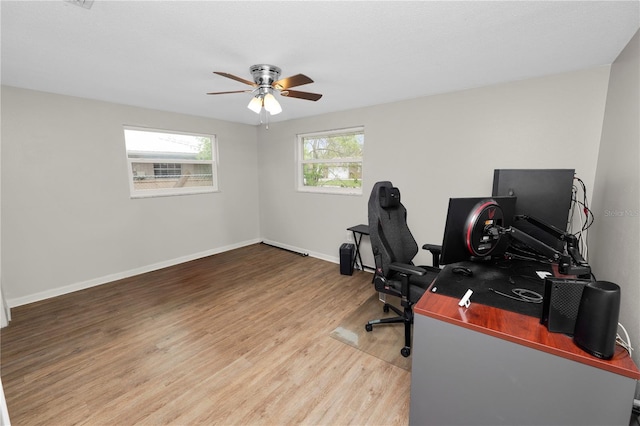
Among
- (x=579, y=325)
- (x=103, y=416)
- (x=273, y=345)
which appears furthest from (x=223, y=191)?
(x=579, y=325)

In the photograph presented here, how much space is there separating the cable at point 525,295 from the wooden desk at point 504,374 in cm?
20

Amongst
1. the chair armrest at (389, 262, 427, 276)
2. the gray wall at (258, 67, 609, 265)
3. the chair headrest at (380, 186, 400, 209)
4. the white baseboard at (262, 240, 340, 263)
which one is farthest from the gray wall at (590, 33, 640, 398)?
the white baseboard at (262, 240, 340, 263)

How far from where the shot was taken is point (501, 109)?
8.67 feet

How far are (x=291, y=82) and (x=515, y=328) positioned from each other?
6.99 ft

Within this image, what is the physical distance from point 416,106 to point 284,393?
10.7 ft

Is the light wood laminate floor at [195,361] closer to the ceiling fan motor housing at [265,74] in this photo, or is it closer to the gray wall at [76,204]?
the gray wall at [76,204]

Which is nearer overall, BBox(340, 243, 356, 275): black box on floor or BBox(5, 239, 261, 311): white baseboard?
BBox(5, 239, 261, 311): white baseboard

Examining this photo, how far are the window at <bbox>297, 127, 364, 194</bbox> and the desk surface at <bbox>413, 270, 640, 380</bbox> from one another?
277cm

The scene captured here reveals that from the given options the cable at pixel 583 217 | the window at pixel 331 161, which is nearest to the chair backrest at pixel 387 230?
the cable at pixel 583 217

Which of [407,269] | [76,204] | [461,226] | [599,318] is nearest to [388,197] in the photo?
[407,269]

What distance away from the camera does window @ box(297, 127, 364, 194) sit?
3943 millimetres

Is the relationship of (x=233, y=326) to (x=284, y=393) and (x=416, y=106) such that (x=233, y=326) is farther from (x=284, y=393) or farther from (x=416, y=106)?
(x=416, y=106)

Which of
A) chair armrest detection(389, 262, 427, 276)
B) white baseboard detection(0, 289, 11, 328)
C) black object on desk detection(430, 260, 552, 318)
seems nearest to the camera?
black object on desk detection(430, 260, 552, 318)

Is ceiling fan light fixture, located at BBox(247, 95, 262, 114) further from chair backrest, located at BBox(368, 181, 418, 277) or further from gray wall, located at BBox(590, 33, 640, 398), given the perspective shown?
gray wall, located at BBox(590, 33, 640, 398)
